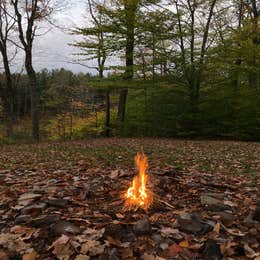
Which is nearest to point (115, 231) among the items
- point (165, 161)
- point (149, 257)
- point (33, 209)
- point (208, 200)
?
point (149, 257)

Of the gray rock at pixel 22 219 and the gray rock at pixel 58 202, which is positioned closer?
the gray rock at pixel 22 219

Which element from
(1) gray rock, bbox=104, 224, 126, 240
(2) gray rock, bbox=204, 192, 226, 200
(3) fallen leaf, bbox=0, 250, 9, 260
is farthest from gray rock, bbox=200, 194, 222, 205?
(3) fallen leaf, bbox=0, 250, 9, 260

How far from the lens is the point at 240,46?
15.6 metres

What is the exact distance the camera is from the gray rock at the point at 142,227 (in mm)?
3529

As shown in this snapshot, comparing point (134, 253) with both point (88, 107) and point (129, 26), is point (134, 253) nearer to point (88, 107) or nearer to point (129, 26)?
point (129, 26)

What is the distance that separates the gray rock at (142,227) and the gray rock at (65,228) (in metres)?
0.62

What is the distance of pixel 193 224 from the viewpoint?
3.73 m

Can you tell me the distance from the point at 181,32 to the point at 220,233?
13566mm

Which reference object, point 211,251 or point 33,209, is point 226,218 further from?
point 33,209

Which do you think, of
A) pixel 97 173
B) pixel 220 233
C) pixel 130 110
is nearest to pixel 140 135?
pixel 130 110

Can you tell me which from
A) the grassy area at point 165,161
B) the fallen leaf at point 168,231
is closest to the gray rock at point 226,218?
the fallen leaf at point 168,231

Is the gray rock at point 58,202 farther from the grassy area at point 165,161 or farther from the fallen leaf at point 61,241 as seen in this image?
the grassy area at point 165,161

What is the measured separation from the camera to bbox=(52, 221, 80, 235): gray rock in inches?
138

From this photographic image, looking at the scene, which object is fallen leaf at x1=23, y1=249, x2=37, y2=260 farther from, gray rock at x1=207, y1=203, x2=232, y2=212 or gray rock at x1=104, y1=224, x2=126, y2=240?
gray rock at x1=207, y1=203, x2=232, y2=212
